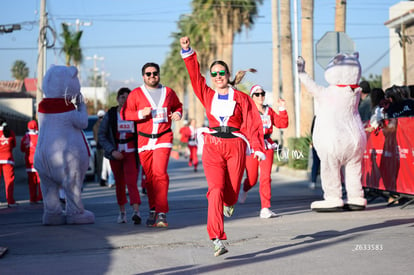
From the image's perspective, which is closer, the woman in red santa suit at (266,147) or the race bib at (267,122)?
the woman in red santa suit at (266,147)

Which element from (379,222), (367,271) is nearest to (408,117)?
(379,222)

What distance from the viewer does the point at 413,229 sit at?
29.0 ft

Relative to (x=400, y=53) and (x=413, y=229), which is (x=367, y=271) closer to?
(x=413, y=229)

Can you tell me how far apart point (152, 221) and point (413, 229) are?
10.7 ft

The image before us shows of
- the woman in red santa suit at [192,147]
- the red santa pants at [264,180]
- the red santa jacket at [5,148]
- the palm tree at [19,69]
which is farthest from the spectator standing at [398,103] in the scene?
the palm tree at [19,69]

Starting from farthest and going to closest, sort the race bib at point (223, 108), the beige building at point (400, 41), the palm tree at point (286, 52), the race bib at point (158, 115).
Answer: the beige building at point (400, 41), the palm tree at point (286, 52), the race bib at point (158, 115), the race bib at point (223, 108)

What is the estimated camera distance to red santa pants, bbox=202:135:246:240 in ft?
24.5

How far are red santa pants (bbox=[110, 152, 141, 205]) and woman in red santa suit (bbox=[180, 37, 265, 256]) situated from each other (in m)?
2.63

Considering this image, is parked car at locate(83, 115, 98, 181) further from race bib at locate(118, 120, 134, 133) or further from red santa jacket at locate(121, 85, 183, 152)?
red santa jacket at locate(121, 85, 183, 152)

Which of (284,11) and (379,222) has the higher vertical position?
(284,11)

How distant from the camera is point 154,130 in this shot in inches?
391

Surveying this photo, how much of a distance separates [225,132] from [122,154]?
3147 millimetres

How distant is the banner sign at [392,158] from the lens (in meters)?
11.5
